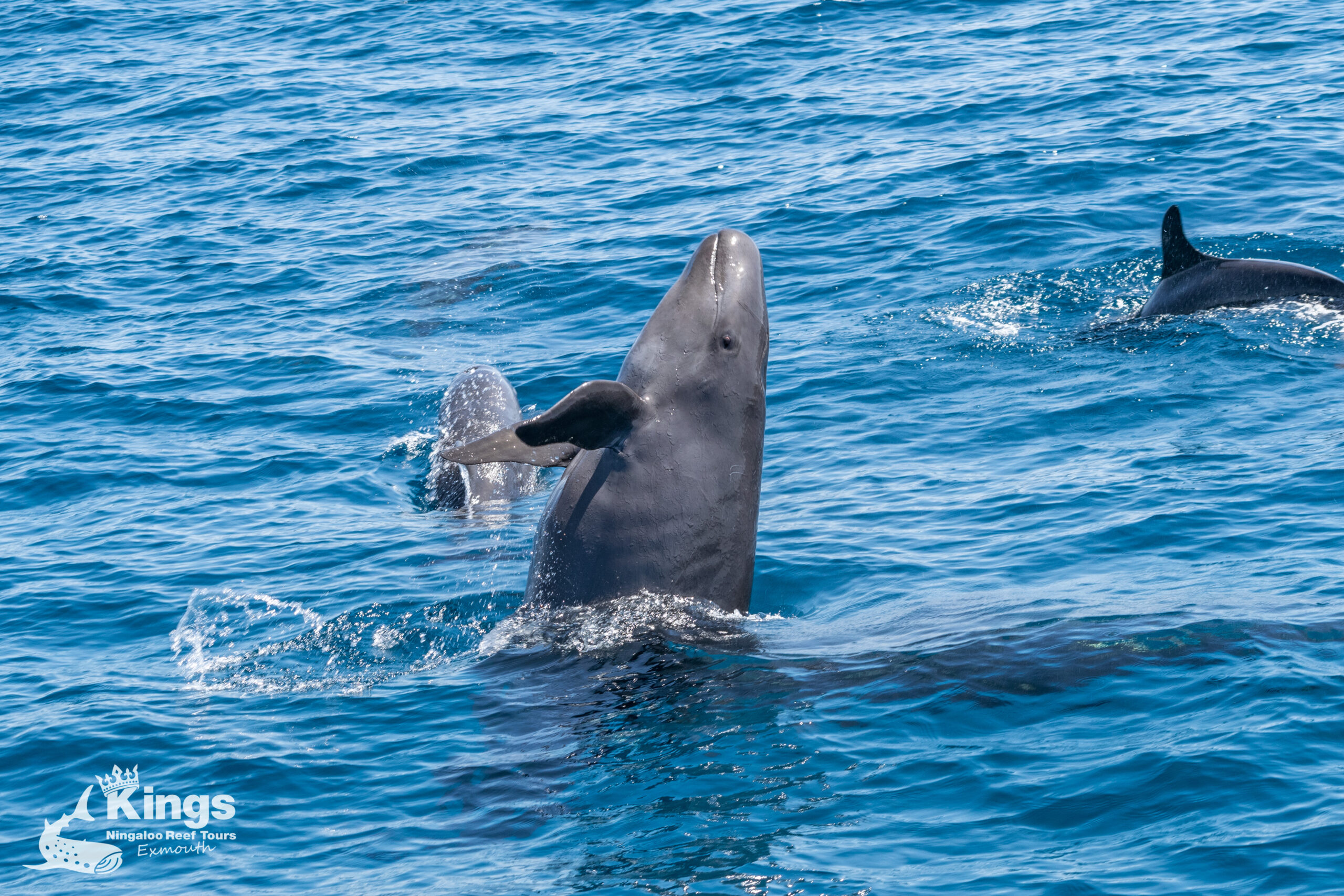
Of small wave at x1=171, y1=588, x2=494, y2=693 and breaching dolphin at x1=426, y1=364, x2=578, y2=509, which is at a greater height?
breaching dolphin at x1=426, y1=364, x2=578, y2=509

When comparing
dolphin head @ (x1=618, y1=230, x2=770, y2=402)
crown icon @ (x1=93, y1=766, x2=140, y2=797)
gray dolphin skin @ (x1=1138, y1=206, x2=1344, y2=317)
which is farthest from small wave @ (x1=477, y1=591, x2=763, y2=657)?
gray dolphin skin @ (x1=1138, y1=206, x2=1344, y2=317)

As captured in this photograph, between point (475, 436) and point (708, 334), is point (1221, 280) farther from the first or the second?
point (708, 334)

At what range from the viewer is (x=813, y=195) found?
89.1 ft

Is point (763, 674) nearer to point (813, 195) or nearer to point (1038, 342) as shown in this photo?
point (1038, 342)

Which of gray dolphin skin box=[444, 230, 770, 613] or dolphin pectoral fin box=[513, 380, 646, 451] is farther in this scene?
gray dolphin skin box=[444, 230, 770, 613]

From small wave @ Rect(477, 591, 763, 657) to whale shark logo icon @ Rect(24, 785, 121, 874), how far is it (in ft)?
11.6

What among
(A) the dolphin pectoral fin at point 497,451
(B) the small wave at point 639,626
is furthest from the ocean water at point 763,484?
(A) the dolphin pectoral fin at point 497,451

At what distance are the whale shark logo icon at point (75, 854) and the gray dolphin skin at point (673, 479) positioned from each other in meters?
3.85

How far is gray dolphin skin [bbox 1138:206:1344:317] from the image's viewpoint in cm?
1931

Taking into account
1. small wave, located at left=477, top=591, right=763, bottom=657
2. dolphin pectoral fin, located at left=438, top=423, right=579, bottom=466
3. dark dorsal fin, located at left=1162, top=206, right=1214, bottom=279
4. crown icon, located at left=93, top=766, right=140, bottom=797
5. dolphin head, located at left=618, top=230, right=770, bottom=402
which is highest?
dolphin head, located at left=618, top=230, right=770, bottom=402

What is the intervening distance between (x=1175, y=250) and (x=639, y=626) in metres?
11.2

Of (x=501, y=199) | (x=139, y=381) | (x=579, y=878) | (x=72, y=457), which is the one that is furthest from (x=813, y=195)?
(x=579, y=878)

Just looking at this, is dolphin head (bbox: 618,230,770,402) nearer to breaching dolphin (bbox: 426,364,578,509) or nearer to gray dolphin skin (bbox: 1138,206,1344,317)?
breaching dolphin (bbox: 426,364,578,509)

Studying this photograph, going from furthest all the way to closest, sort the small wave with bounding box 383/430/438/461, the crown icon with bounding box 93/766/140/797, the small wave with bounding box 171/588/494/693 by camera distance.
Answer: the small wave with bounding box 383/430/438/461, the small wave with bounding box 171/588/494/693, the crown icon with bounding box 93/766/140/797
